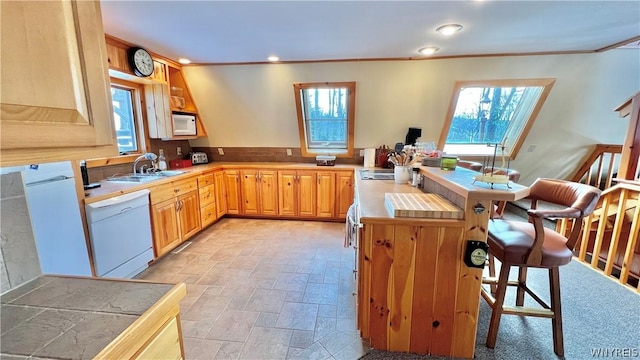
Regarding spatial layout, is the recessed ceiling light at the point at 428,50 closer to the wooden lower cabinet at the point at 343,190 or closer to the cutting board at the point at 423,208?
the wooden lower cabinet at the point at 343,190

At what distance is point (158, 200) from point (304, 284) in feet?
6.32

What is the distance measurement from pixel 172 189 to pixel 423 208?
2.95 metres

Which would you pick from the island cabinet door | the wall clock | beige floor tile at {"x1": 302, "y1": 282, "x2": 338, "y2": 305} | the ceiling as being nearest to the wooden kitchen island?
the island cabinet door

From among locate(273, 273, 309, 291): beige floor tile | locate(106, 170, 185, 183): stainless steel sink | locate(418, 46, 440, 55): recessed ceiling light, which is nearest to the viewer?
locate(273, 273, 309, 291): beige floor tile

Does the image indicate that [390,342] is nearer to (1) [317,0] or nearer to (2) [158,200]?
(1) [317,0]

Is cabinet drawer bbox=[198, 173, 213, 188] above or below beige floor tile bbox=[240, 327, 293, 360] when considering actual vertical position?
above

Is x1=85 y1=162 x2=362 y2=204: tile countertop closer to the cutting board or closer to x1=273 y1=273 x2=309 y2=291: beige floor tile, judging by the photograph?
x1=273 y1=273 x2=309 y2=291: beige floor tile

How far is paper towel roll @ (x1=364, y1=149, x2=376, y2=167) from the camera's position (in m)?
4.17

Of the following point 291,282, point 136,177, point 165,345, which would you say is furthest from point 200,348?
point 136,177

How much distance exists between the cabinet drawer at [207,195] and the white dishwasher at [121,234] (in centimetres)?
101

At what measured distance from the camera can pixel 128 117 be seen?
3459 millimetres

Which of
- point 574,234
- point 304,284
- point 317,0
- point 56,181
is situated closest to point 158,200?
point 56,181

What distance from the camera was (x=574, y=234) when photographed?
1697 mm

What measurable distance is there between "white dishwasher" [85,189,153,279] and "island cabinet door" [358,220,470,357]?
227cm
